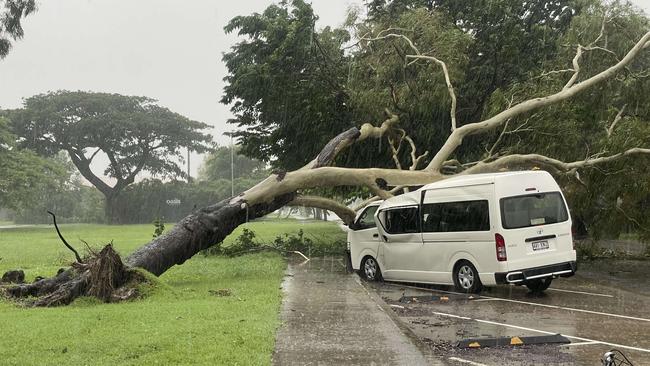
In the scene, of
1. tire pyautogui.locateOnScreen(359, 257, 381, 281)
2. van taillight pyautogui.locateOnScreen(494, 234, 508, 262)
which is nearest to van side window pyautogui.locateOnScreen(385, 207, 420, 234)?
tire pyautogui.locateOnScreen(359, 257, 381, 281)

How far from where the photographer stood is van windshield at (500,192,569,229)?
35.6 ft

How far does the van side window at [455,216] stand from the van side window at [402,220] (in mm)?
233

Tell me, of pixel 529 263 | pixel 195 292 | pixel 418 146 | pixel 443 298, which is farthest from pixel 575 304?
pixel 418 146

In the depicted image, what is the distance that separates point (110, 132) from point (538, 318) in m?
60.7

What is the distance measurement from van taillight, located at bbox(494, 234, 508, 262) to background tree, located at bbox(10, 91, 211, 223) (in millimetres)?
58197

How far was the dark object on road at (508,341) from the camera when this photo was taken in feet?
23.8

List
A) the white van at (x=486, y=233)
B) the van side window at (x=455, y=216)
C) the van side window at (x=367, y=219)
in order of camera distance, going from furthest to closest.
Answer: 1. the van side window at (x=367, y=219)
2. the van side window at (x=455, y=216)
3. the white van at (x=486, y=233)

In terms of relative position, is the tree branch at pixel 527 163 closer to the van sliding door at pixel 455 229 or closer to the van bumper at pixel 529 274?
the van sliding door at pixel 455 229

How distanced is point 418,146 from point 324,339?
1491 cm

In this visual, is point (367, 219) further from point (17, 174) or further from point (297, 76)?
point (17, 174)

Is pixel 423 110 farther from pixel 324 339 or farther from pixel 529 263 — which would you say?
pixel 324 339

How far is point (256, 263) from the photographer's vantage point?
16.9 metres

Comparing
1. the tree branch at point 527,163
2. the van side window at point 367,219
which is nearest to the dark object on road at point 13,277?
the van side window at point 367,219

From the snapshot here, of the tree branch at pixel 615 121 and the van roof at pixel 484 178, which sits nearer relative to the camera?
the van roof at pixel 484 178
